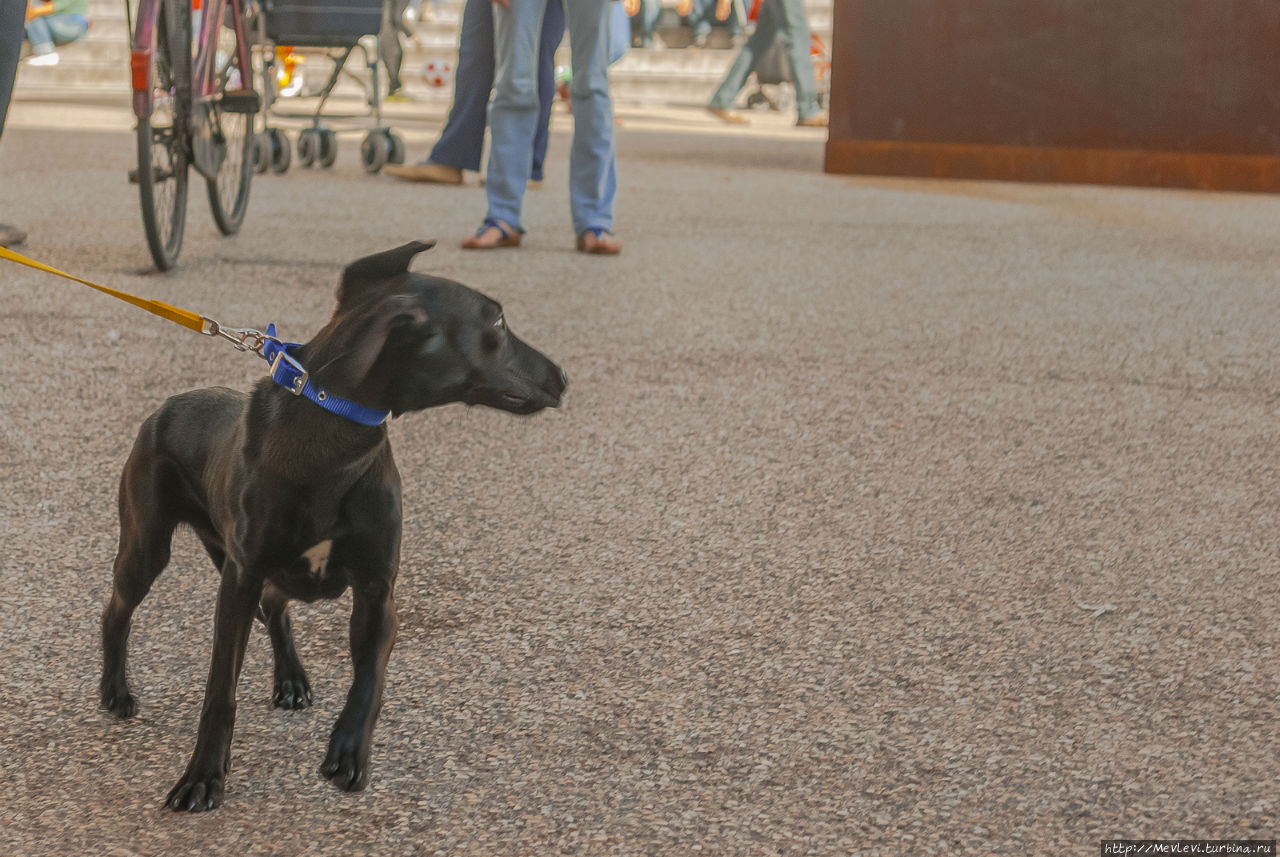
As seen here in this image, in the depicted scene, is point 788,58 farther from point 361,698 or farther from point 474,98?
point 361,698

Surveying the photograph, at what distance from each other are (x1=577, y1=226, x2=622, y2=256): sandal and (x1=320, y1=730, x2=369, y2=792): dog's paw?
4.67 meters

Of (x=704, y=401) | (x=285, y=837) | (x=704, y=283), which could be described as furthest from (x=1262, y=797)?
(x=704, y=283)

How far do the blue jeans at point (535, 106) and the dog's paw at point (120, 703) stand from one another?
4349mm

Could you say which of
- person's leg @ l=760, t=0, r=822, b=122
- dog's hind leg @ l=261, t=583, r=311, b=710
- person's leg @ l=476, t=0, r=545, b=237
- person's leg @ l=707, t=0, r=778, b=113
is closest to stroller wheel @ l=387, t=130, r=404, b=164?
person's leg @ l=476, t=0, r=545, b=237

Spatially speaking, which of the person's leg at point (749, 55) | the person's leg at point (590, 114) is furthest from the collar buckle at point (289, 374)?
the person's leg at point (749, 55)

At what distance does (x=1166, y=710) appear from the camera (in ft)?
6.98

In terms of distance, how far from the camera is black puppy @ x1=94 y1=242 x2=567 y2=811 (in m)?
1.68

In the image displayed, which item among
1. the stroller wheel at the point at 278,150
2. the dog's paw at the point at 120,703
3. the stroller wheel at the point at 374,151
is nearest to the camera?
the dog's paw at the point at 120,703

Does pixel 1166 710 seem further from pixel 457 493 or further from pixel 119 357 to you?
pixel 119 357

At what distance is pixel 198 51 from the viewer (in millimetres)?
5320

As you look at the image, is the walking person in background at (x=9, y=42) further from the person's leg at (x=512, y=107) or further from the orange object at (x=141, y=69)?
the person's leg at (x=512, y=107)

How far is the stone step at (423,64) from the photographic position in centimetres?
1866

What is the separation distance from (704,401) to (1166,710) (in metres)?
1.95

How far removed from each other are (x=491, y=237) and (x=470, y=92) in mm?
2001
